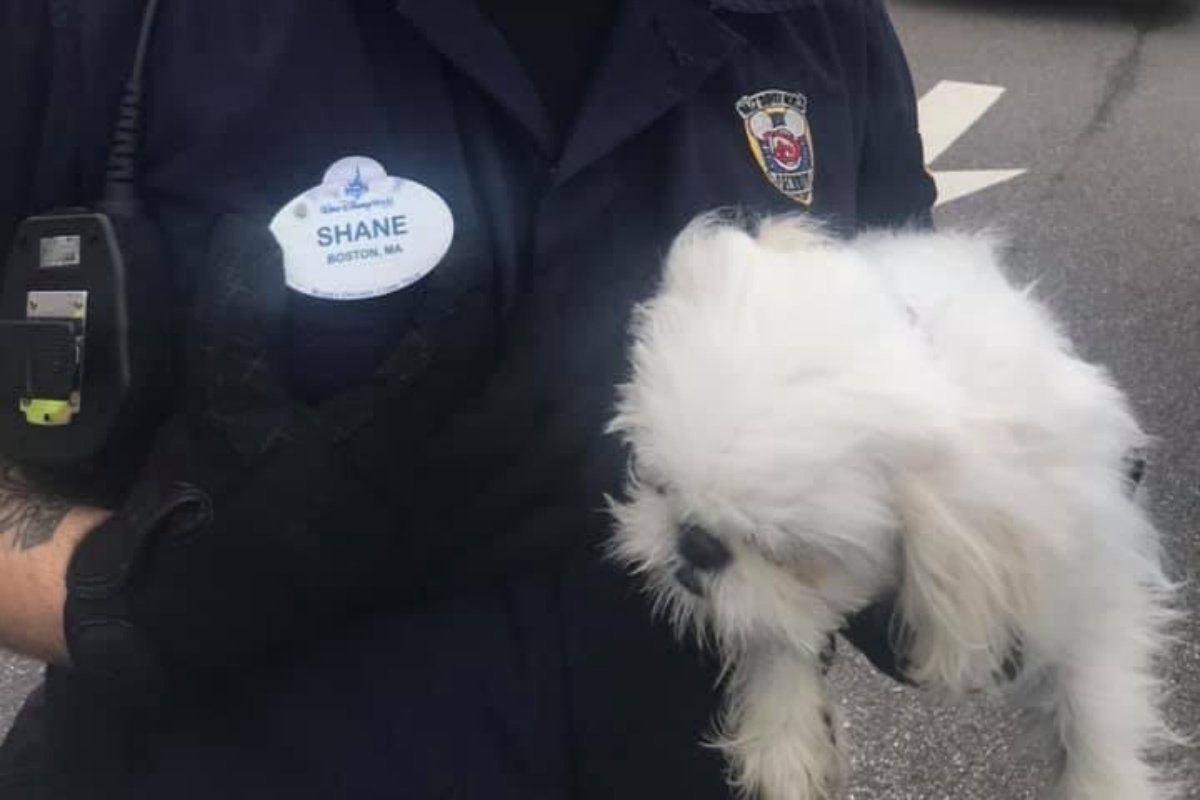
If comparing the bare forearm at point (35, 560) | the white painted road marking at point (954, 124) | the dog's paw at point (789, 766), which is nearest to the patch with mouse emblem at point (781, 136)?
the dog's paw at point (789, 766)

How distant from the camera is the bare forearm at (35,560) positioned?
1.20 meters

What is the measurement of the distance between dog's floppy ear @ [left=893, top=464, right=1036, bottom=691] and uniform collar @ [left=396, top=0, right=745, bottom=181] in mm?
385

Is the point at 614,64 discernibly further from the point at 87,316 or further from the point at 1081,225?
the point at 1081,225

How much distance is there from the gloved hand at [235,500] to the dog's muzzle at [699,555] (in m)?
0.24

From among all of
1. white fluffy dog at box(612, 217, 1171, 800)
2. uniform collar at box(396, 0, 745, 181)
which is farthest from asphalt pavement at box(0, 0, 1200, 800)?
uniform collar at box(396, 0, 745, 181)

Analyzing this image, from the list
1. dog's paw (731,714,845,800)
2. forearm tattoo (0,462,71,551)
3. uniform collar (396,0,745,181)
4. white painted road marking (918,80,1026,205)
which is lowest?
white painted road marking (918,80,1026,205)

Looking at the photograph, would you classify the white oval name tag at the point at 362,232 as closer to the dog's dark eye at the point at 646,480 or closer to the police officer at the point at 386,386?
the police officer at the point at 386,386

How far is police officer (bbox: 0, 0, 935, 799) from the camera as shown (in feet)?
3.79

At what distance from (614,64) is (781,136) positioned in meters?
0.18

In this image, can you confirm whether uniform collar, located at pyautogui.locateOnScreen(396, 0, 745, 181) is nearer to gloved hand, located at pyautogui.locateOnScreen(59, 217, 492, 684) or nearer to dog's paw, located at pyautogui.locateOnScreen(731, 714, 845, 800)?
gloved hand, located at pyautogui.locateOnScreen(59, 217, 492, 684)

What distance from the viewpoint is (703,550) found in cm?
117

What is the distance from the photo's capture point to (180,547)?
45.4 inches

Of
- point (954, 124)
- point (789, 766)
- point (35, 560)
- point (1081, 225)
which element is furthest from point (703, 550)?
point (954, 124)

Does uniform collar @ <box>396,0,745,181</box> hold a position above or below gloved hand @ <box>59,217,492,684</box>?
above
